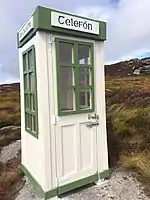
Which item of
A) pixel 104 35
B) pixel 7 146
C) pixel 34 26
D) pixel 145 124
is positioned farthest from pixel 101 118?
pixel 7 146

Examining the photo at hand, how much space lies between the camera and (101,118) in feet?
14.9

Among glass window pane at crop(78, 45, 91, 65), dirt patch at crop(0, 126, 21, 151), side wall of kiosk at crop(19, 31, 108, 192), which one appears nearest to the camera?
side wall of kiosk at crop(19, 31, 108, 192)

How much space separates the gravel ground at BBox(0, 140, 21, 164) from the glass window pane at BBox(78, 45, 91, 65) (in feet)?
13.9

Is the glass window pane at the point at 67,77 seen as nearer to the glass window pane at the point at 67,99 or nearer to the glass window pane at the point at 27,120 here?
the glass window pane at the point at 67,99

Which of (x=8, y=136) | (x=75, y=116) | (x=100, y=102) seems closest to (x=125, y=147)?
(x=100, y=102)

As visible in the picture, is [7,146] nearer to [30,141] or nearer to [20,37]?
[30,141]

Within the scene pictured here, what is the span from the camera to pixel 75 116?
4.20m

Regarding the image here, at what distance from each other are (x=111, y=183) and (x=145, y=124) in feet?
10.2

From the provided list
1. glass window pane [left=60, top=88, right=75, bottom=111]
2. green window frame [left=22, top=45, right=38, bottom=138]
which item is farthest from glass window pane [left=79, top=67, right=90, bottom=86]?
green window frame [left=22, top=45, right=38, bottom=138]

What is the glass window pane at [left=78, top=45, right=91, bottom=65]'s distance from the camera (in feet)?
14.1

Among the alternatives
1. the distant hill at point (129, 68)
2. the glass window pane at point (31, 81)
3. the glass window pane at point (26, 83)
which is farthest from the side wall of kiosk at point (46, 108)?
the distant hill at point (129, 68)

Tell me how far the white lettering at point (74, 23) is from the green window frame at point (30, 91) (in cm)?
60

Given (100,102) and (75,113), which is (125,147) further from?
(75,113)

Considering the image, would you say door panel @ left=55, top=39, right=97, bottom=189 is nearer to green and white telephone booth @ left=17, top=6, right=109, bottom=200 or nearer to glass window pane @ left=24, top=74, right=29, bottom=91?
green and white telephone booth @ left=17, top=6, right=109, bottom=200
